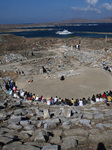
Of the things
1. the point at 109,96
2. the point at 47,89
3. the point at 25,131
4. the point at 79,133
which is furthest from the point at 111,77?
the point at 25,131

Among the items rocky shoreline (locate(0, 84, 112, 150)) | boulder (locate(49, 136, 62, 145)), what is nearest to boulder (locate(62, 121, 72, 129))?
rocky shoreline (locate(0, 84, 112, 150))

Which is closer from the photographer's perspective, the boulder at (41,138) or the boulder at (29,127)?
the boulder at (41,138)

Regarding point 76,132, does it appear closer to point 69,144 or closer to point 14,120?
point 69,144

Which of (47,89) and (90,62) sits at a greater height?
(90,62)

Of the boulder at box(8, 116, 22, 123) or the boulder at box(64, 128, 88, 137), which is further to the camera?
the boulder at box(8, 116, 22, 123)

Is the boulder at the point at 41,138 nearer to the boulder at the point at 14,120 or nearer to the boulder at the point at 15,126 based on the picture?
the boulder at the point at 15,126

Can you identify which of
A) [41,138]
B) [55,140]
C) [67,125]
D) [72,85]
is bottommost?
[72,85]

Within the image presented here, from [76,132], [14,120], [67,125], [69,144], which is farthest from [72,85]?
[69,144]

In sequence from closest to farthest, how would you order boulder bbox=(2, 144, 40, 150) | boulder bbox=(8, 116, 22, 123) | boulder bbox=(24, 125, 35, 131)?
boulder bbox=(2, 144, 40, 150) < boulder bbox=(24, 125, 35, 131) < boulder bbox=(8, 116, 22, 123)

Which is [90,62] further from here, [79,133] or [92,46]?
[79,133]

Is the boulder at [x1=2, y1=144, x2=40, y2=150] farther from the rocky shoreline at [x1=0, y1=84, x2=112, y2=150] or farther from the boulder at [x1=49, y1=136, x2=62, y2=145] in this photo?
the boulder at [x1=49, y1=136, x2=62, y2=145]

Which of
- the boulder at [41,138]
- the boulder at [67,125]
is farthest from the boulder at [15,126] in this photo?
the boulder at [67,125]
